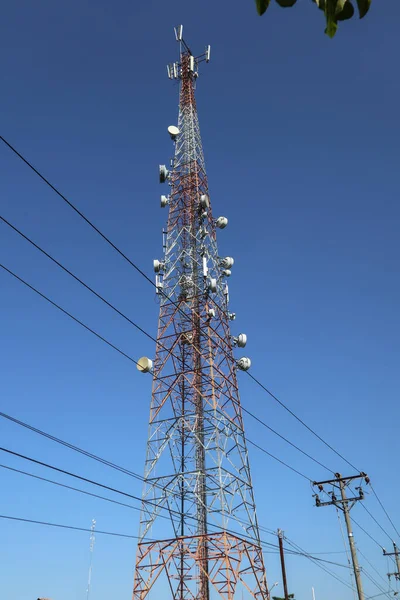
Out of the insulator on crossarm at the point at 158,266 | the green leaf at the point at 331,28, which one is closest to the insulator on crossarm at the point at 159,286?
the insulator on crossarm at the point at 158,266

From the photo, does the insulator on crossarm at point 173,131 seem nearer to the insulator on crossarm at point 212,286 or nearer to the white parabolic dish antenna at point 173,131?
the white parabolic dish antenna at point 173,131

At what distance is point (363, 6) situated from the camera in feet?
7.25

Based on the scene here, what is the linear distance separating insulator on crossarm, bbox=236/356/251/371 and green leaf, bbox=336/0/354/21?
27.8 metres

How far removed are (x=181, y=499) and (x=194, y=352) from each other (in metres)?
7.29

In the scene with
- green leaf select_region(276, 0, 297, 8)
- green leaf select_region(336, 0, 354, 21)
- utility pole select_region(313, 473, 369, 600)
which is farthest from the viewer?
utility pole select_region(313, 473, 369, 600)

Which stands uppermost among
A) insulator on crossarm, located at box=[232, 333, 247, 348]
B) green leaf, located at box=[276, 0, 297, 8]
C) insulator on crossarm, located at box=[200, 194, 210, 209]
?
insulator on crossarm, located at box=[200, 194, 210, 209]

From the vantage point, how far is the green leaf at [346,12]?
7.30ft

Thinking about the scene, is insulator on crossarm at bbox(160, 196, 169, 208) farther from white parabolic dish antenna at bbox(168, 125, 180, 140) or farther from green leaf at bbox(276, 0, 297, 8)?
green leaf at bbox(276, 0, 297, 8)

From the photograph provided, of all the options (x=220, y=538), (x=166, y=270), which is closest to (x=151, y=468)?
(x=220, y=538)

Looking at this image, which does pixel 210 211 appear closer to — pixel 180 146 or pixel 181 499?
pixel 180 146

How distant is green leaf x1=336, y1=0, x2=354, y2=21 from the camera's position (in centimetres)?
222

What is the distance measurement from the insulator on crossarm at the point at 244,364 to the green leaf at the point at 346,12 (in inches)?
1094

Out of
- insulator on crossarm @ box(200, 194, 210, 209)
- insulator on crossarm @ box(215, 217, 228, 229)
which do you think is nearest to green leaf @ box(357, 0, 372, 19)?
insulator on crossarm @ box(200, 194, 210, 209)

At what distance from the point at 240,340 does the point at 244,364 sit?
1478 millimetres
